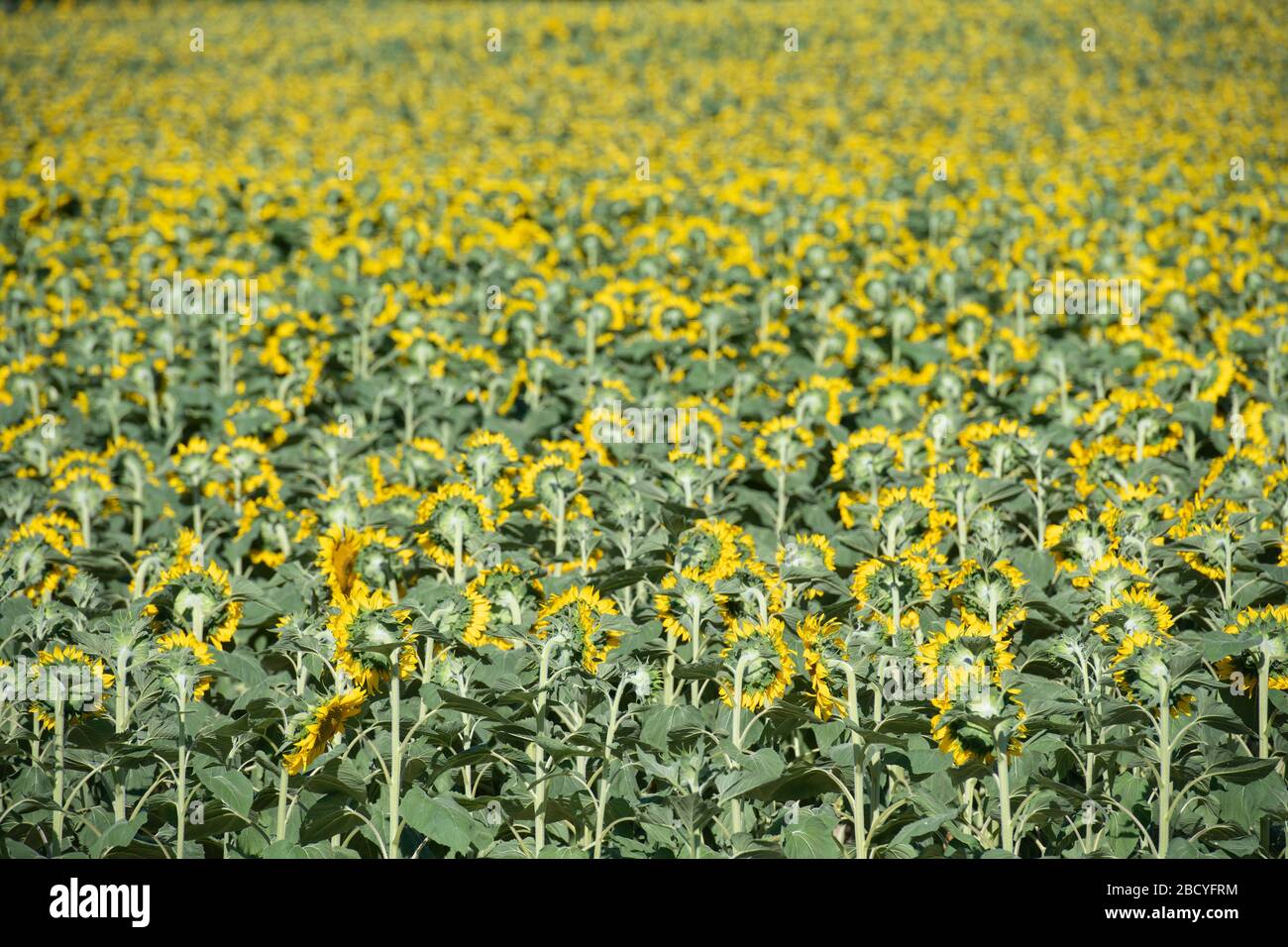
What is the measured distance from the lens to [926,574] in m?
3.43

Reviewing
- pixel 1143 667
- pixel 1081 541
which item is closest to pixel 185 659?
pixel 1143 667

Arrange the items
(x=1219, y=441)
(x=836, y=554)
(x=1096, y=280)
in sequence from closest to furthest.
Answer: (x=836, y=554) → (x=1219, y=441) → (x=1096, y=280)

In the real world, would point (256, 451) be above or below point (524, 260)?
below

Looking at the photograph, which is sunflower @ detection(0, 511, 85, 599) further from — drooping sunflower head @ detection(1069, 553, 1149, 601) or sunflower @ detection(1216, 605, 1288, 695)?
sunflower @ detection(1216, 605, 1288, 695)

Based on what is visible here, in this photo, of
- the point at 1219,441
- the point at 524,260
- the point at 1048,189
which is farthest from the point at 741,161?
the point at 1219,441

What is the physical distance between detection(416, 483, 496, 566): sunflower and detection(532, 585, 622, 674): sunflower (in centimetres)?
54

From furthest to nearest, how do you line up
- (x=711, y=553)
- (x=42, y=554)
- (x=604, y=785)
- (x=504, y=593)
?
1. (x=42, y=554)
2. (x=711, y=553)
3. (x=504, y=593)
4. (x=604, y=785)

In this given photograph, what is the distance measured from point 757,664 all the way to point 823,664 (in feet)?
0.54

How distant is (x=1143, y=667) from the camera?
9.30 feet

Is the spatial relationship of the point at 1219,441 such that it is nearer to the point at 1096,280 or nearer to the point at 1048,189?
the point at 1096,280

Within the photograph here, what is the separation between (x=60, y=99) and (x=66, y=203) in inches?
274

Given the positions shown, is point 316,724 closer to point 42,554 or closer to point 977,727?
point 977,727

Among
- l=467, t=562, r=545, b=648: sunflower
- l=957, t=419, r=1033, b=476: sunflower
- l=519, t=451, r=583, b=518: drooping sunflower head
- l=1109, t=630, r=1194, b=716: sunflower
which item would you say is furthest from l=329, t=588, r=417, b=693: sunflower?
l=957, t=419, r=1033, b=476: sunflower

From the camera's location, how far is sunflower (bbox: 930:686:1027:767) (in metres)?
2.76
